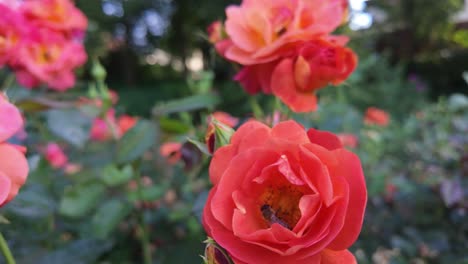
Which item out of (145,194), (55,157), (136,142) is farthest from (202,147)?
(55,157)

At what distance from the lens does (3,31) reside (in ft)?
2.74

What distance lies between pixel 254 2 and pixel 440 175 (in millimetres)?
578

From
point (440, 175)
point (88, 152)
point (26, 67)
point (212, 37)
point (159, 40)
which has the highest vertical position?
point (212, 37)

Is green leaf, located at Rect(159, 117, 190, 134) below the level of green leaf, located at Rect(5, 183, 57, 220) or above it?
above

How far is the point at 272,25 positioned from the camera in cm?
52

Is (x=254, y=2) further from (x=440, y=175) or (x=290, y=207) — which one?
(x=440, y=175)

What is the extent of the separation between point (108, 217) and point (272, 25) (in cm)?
39

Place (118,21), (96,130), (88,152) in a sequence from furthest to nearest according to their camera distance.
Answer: (118,21) < (96,130) < (88,152)

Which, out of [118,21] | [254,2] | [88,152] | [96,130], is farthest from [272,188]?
[118,21]

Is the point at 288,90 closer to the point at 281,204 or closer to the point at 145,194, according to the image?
the point at 281,204

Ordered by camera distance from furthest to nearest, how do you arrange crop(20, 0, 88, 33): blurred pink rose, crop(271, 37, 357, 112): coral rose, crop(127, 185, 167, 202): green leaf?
1. crop(20, 0, 88, 33): blurred pink rose
2. crop(127, 185, 167, 202): green leaf
3. crop(271, 37, 357, 112): coral rose

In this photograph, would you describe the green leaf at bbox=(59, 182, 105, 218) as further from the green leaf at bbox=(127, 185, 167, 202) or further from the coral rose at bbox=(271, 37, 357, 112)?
the coral rose at bbox=(271, 37, 357, 112)

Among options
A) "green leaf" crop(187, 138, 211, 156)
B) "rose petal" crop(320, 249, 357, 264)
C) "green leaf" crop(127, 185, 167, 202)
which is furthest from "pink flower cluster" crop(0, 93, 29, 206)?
"green leaf" crop(127, 185, 167, 202)

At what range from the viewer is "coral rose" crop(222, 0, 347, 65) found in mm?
506
